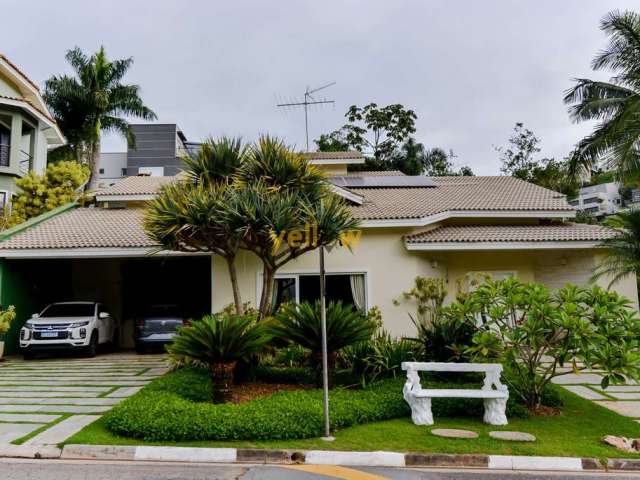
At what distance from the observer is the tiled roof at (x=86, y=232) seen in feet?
44.4

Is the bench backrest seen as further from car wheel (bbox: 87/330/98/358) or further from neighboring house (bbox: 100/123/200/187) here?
neighboring house (bbox: 100/123/200/187)

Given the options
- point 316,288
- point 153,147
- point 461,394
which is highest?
point 153,147

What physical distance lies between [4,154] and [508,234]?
20.9m

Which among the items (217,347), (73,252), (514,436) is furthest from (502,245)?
(73,252)

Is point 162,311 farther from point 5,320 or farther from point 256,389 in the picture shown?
point 256,389

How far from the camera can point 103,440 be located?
6.37 m

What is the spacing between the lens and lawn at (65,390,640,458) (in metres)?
6.08

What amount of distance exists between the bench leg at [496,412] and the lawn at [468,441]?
4.8 inches

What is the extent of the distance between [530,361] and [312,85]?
14.1 metres

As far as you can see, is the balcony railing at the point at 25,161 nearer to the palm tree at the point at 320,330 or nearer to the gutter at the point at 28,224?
the gutter at the point at 28,224

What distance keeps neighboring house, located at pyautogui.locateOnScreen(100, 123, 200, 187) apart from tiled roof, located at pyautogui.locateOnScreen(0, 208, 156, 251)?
119ft

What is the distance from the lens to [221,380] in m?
8.05

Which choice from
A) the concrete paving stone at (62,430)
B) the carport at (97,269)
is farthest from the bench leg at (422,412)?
the carport at (97,269)

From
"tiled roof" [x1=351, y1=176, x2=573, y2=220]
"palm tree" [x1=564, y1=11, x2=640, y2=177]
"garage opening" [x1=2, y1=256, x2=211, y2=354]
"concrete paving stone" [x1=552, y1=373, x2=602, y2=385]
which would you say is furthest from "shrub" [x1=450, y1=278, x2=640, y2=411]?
"garage opening" [x1=2, y1=256, x2=211, y2=354]
